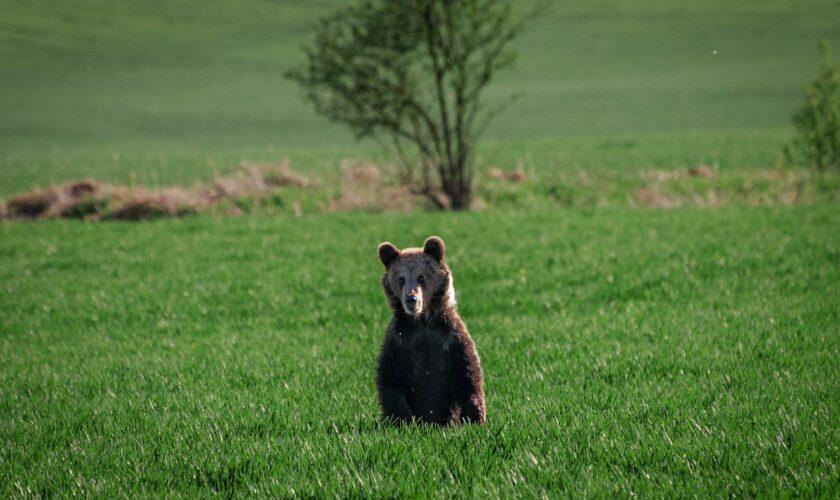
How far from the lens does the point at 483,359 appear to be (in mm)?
8094

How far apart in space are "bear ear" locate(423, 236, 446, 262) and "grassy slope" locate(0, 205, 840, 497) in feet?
4.05

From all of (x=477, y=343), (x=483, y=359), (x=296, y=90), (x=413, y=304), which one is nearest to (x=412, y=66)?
(x=477, y=343)

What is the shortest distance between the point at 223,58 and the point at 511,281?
237 feet

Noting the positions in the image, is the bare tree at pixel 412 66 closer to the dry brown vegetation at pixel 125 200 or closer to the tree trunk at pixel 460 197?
the tree trunk at pixel 460 197

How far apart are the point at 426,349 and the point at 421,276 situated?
52cm

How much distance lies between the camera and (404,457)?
5129 millimetres

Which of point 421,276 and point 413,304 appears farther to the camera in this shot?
point 421,276

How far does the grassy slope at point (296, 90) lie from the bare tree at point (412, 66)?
12613 mm

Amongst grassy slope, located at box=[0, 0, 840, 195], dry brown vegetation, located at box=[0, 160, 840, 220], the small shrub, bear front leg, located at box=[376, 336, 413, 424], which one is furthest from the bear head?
grassy slope, located at box=[0, 0, 840, 195]

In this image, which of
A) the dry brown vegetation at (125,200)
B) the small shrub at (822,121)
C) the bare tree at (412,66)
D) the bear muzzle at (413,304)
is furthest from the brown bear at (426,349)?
the small shrub at (822,121)

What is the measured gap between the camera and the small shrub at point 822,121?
2566 cm

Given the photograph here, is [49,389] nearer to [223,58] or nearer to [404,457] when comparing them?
[404,457]

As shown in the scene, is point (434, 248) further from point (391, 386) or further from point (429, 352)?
point (391, 386)

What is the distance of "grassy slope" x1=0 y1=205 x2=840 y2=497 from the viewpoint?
5031mm
